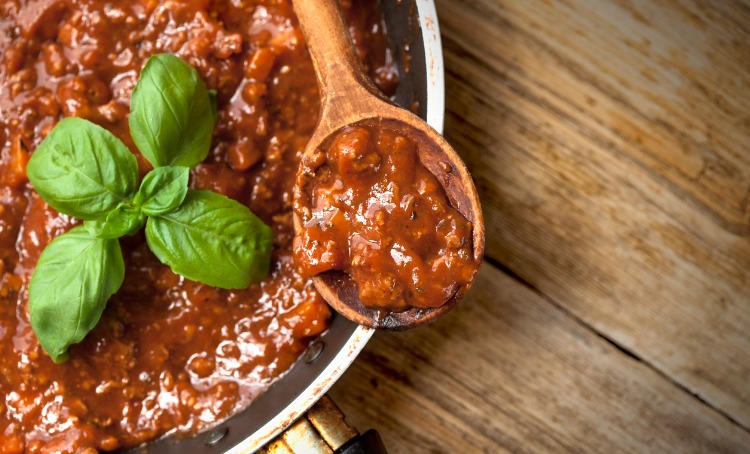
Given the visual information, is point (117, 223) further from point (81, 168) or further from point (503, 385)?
point (503, 385)

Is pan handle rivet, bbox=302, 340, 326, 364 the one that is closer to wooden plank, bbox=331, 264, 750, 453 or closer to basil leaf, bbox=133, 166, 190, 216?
wooden plank, bbox=331, 264, 750, 453

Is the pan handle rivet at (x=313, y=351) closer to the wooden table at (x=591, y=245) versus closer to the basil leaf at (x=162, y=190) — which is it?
the wooden table at (x=591, y=245)

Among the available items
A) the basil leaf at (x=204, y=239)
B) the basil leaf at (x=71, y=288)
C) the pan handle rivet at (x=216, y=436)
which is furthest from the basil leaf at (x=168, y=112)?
the pan handle rivet at (x=216, y=436)

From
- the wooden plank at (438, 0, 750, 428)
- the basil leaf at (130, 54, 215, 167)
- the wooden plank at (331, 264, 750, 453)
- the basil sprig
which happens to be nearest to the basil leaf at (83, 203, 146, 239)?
the basil sprig

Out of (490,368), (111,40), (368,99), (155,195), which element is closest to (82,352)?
(155,195)

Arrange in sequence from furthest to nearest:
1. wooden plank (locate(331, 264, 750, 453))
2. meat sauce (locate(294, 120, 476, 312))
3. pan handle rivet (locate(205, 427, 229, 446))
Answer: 1. wooden plank (locate(331, 264, 750, 453))
2. pan handle rivet (locate(205, 427, 229, 446))
3. meat sauce (locate(294, 120, 476, 312))

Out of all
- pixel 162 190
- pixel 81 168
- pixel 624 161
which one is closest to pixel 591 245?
pixel 624 161

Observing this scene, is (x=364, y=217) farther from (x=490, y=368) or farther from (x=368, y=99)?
(x=490, y=368)
